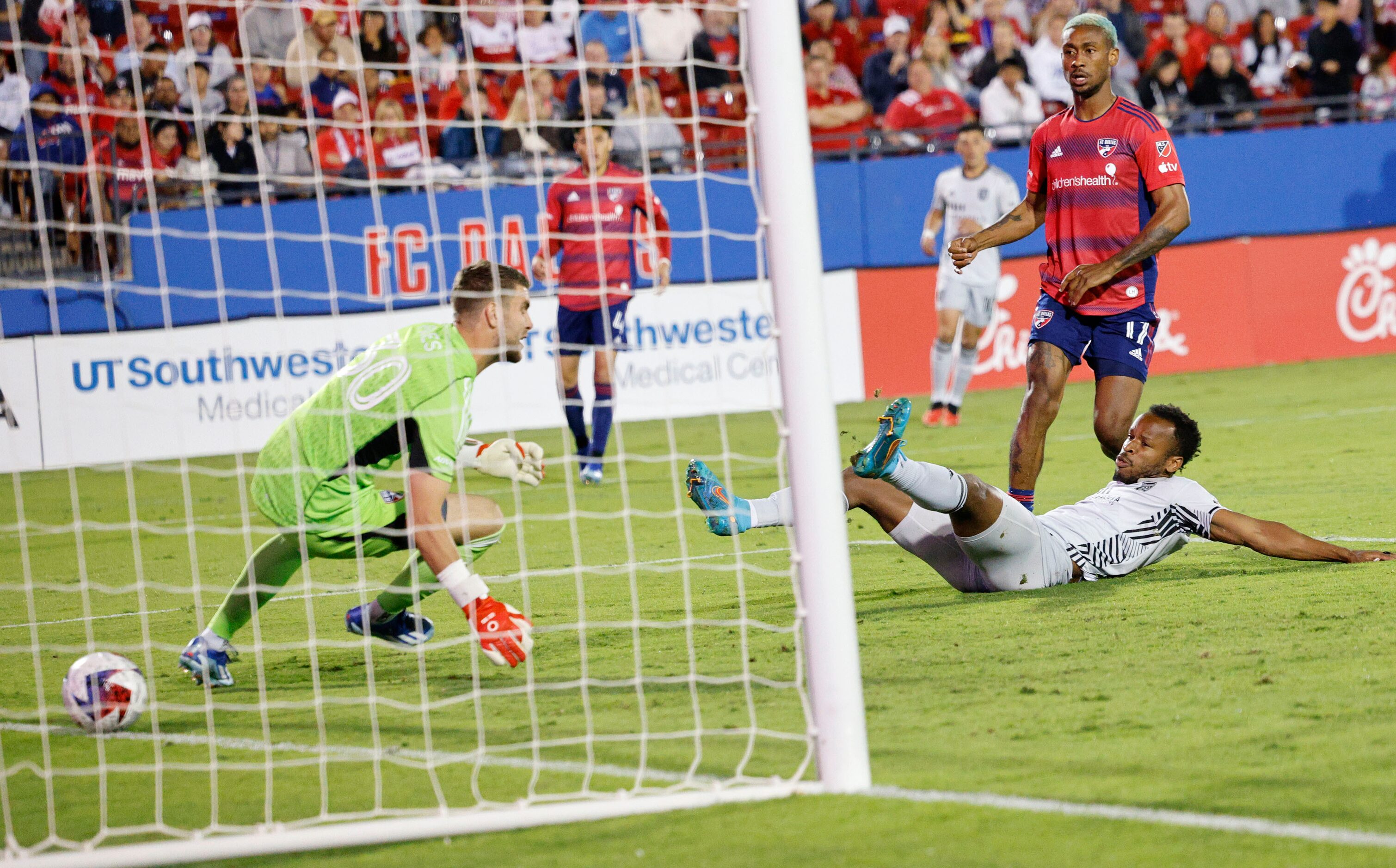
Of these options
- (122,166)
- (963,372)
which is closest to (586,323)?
(963,372)

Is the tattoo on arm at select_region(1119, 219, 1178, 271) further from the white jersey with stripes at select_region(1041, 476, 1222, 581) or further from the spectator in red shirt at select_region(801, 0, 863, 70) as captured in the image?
the spectator in red shirt at select_region(801, 0, 863, 70)

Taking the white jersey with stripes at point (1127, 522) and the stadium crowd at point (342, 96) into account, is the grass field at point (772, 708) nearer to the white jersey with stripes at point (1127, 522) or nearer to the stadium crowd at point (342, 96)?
the white jersey with stripes at point (1127, 522)

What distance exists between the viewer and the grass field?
11.0 feet

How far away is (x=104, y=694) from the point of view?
184 inches

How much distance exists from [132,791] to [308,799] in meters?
0.54

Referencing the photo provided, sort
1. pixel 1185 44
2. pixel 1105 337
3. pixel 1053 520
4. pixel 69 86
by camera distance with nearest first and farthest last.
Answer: pixel 1053 520 < pixel 1105 337 < pixel 69 86 < pixel 1185 44

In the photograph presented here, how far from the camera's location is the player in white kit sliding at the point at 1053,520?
549cm

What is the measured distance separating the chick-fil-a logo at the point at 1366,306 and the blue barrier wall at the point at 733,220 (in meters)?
0.58

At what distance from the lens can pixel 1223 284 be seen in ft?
52.4

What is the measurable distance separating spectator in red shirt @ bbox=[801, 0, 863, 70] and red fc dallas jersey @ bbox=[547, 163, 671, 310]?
5819mm

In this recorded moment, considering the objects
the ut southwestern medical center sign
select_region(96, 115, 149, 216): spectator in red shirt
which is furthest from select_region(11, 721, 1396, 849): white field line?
the ut southwestern medical center sign

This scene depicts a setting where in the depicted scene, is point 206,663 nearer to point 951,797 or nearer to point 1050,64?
point 951,797

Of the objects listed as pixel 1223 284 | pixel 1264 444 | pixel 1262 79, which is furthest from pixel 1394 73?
pixel 1264 444

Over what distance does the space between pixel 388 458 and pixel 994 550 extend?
212cm
